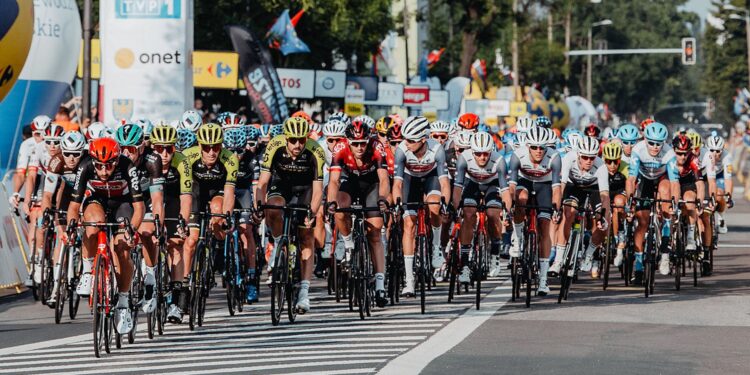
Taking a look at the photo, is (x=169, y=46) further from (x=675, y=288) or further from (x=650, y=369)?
(x=650, y=369)

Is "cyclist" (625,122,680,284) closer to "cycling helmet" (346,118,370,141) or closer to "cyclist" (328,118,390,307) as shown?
"cyclist" (328,118,390,307)

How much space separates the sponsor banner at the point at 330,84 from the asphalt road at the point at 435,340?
21.4 metres

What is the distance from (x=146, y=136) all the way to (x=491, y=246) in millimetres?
4612

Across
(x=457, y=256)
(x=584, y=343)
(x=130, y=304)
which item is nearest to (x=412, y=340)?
(x=584, y=343)

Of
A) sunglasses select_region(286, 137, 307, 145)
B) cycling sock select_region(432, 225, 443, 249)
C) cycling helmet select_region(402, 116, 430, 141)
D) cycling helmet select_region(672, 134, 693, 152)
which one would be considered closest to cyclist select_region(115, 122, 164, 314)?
sunglasses select_region(286, 137, 307, 145)

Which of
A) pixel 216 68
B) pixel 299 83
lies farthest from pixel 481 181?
pixel 299 83

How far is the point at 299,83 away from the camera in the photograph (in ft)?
133

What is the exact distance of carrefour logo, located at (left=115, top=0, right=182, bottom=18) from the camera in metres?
25.5

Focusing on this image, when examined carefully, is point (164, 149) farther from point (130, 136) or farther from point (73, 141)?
point (130, 136)

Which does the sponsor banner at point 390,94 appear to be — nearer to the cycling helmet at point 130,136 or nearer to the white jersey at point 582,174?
the white jersey at point 582,174

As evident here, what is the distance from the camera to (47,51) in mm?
28297

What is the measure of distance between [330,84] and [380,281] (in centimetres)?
2419

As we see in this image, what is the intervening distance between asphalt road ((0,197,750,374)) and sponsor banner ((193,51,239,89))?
1578 cm

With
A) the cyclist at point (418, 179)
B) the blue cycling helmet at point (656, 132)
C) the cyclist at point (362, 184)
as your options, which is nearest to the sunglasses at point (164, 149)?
the cyclist at point (362, 184)
